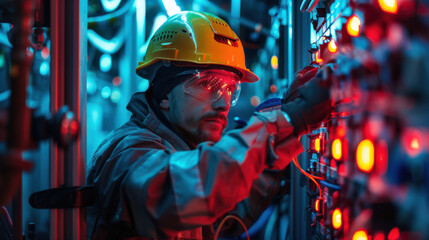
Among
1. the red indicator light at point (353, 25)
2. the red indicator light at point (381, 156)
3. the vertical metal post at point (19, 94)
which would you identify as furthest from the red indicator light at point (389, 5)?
the vertical metal post at point (19, 94)

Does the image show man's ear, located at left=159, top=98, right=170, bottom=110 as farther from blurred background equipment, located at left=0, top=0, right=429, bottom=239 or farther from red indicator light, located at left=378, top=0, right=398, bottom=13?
red indicator light, located at left=378, top=0, right=398, bottom=13

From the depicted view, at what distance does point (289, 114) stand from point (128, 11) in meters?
2.86

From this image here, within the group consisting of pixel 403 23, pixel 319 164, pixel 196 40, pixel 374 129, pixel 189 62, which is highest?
pixel 196 40

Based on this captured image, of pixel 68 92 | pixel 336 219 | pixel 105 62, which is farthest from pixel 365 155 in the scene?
pixel 105 62

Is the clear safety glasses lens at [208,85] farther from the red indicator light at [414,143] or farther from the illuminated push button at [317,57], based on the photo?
the red indicator light at [414,143]

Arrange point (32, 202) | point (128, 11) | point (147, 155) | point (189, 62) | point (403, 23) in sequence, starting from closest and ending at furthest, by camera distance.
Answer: point (403, 23) → point (32, 202) → point (147, 155) → point (189, 62) → point (128, 11)

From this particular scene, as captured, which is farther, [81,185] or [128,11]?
[128,11]

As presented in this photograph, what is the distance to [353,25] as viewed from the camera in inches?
35.8

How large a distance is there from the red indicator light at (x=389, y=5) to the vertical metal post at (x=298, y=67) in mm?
1079

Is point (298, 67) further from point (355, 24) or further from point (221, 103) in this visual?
point (355, 24)

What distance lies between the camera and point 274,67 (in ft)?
9.37

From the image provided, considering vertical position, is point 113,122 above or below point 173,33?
below

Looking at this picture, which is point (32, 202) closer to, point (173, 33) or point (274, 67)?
point (173, 33)

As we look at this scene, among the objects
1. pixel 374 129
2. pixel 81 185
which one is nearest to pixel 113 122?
pixel 81 185
